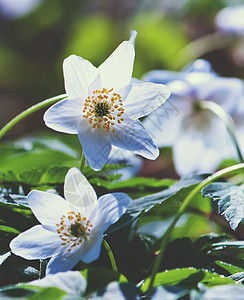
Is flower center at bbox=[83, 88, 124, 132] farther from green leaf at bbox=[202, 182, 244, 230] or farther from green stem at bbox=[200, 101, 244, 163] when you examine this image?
green stem at bbox=[200, 101, 244, 163]

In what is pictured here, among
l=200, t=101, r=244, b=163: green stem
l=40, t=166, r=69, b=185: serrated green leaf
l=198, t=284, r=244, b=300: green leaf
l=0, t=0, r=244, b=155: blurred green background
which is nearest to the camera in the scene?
l=198, t=284, r=244, b=300: green leaf

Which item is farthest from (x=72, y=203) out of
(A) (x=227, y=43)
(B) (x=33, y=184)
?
(A) (x=227, y=43)

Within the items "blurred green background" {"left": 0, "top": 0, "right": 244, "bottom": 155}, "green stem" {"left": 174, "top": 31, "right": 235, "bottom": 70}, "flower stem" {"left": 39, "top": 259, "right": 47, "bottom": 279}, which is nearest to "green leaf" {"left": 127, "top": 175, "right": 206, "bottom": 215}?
"flower stem" {"left": 39, "top": 259, "right": 47, "bottom": 279}

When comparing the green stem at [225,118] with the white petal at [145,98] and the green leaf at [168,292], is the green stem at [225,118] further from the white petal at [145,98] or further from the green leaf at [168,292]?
the green leaf at [168,292]

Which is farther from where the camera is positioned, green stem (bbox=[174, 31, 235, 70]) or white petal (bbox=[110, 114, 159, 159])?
green stem (bbox=[174, 31, 235, 70])

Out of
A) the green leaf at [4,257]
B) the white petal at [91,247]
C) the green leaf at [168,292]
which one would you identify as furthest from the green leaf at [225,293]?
the green leaf at [4,257]

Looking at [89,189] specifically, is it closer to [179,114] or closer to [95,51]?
[179,114]

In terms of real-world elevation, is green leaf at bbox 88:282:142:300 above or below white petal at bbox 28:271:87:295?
below

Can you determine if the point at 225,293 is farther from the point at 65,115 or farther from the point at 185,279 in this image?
the point at 65,115
